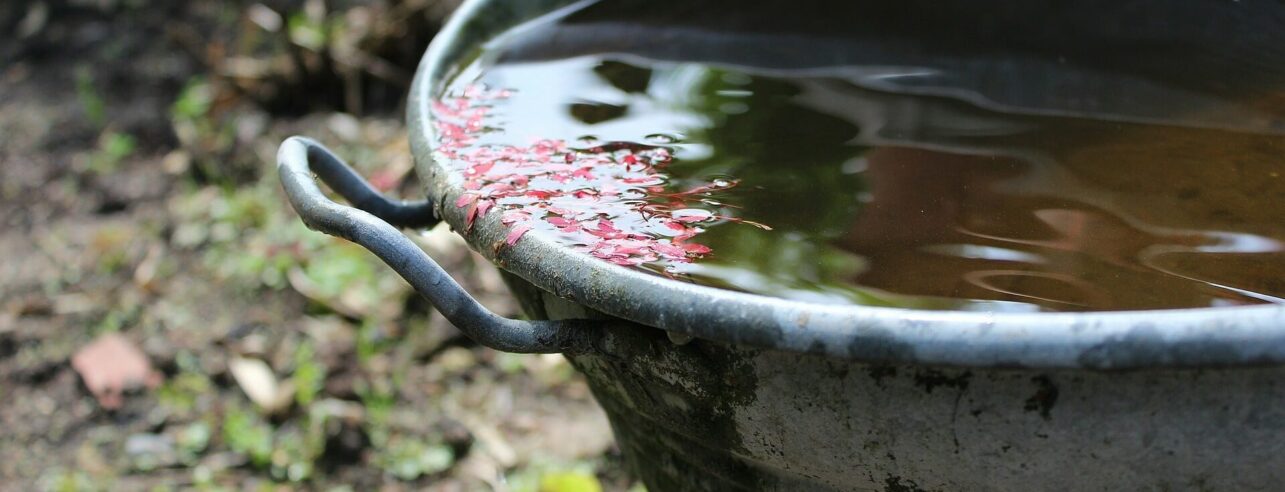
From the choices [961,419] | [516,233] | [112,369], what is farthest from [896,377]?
[112,369]

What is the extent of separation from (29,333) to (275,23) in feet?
4.33

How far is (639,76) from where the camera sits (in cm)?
153

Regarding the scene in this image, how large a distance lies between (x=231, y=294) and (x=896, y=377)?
210 centimetres

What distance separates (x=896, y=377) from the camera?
85cm

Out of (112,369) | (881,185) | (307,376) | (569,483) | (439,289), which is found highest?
(881,185)

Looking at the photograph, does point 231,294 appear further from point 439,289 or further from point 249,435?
point 439,289

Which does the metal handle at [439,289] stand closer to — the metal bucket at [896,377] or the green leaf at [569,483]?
the metal bucket at [896,377]

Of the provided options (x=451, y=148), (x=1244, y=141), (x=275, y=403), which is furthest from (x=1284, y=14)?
(x=275, y=403)

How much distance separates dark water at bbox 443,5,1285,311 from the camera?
3.14 ft

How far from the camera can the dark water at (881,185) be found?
3.14ft

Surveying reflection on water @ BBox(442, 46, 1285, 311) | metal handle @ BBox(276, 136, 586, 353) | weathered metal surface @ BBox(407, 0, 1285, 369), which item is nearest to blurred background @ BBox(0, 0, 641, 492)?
reflection on water @ BBox(442, 46, 1285, 311)

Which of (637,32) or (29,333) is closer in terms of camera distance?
(637,32)

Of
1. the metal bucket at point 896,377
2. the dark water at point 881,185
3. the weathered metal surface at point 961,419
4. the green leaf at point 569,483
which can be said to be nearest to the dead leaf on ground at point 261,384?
the green leaf at point 569,483

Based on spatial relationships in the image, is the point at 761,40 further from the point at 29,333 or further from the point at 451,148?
the point at 29,333
